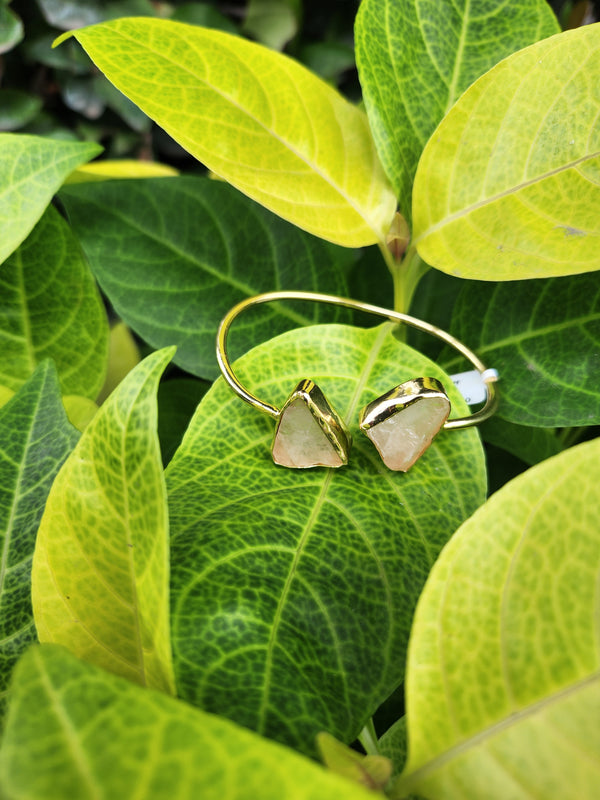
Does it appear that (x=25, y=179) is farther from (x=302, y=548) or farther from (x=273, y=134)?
(x=302, y=548)

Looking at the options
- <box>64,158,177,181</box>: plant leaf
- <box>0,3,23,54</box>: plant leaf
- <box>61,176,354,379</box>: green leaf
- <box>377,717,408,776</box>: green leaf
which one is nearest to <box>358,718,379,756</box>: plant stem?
<box>377,717,408,776</box>: green leaf

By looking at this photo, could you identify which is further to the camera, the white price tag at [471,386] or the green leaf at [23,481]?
the white price tag at [471,386]

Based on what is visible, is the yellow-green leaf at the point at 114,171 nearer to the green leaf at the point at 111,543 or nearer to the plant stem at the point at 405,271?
the plant stem at the point at 405,271

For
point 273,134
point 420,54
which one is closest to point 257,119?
point 273,134

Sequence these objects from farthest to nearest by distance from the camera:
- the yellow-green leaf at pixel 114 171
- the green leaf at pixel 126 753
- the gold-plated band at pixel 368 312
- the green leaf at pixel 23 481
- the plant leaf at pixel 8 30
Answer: the plant leaf at pixel 8 30 → the yellow-green leaf at pixel 114 171 → the gold-plated band at pixel 368 312 → the green leaf at pixel 23 481 → the green leaf at pixel 126 753

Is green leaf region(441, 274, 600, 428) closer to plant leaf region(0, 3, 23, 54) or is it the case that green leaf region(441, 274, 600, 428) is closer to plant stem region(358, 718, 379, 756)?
plant stem region(358, 718, 379, 756)

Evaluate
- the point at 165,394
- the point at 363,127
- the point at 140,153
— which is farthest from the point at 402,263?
the point at 140,153

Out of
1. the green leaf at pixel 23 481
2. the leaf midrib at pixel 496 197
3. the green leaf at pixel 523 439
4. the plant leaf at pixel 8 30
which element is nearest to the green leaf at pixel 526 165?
the leaf midrib at pixel 496 197
